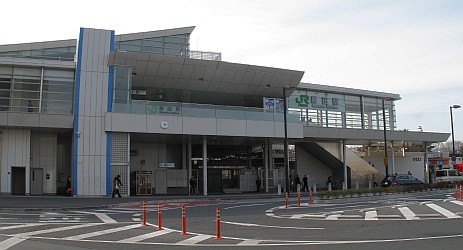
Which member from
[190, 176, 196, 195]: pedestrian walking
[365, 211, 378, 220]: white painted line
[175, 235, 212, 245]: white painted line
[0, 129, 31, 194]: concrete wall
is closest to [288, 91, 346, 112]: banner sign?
[190, 176, 196, 195]: pedestrian walking

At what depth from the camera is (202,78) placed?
136ft

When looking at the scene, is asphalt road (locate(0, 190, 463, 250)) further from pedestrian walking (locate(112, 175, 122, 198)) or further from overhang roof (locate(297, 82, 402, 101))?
overhang roof (locate(297, 82, 402, 101))

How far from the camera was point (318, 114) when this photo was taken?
49.8 metres

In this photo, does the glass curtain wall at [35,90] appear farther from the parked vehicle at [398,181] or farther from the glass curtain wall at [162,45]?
the parked vehicle at [398,181]

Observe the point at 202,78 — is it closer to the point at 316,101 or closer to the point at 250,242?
the point at 316,101

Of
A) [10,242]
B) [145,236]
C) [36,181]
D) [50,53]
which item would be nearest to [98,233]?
[145,236]

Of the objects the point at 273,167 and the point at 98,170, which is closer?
the point at 98,170

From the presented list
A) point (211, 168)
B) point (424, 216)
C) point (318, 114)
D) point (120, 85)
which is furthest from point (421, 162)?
point (424, 216)

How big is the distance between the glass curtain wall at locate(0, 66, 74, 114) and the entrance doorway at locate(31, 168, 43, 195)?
5.02 metres

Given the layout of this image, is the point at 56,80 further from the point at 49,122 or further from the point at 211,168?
the point at 211,168

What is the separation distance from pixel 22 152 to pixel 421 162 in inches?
1832

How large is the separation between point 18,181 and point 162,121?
11.5 meters

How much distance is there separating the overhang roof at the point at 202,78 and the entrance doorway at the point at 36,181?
33.6 ft

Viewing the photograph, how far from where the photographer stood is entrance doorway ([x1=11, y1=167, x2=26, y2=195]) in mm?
36125
